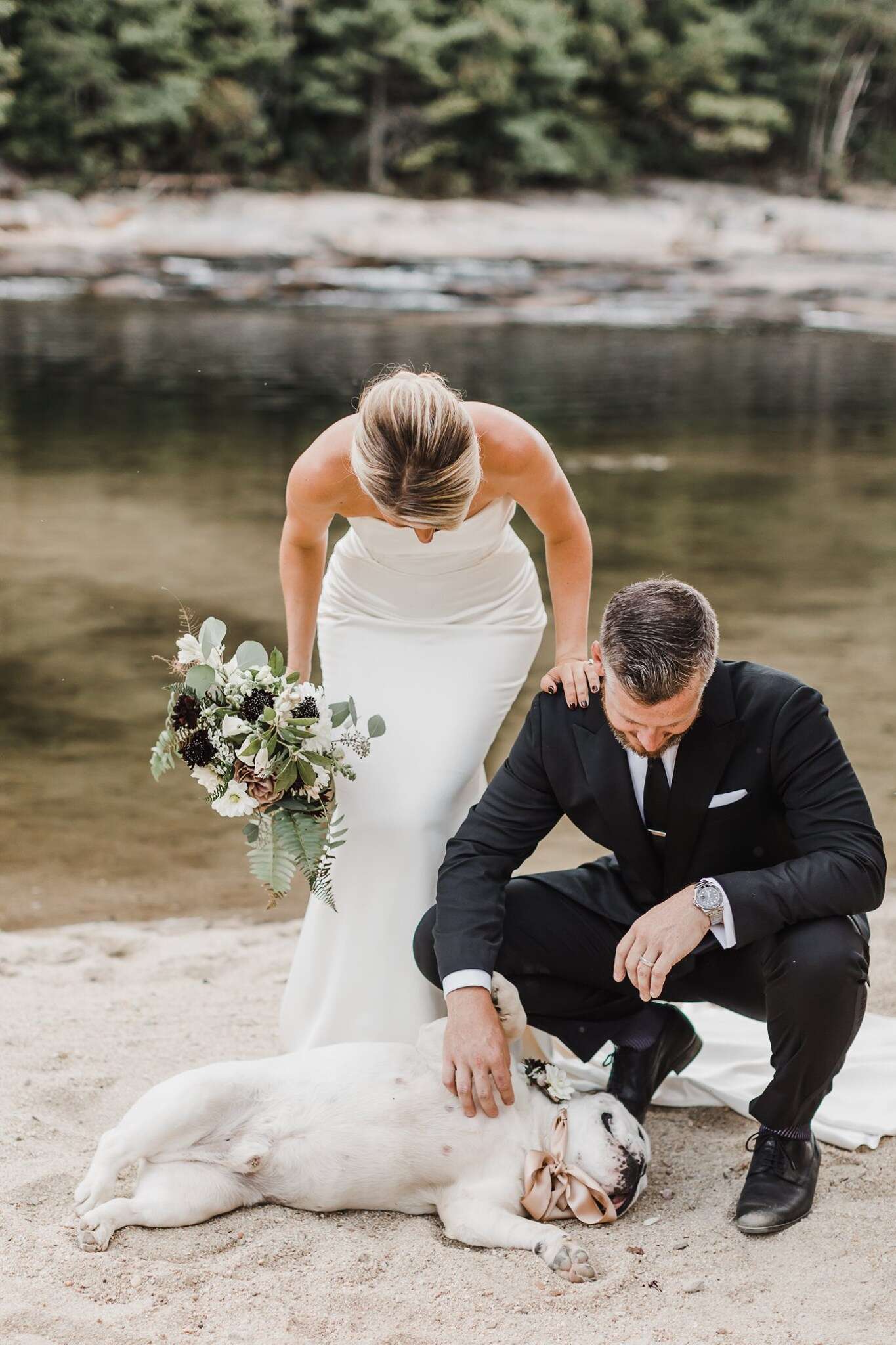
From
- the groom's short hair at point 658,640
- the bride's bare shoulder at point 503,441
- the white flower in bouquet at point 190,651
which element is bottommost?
the white flower in bouquet at point 190,651

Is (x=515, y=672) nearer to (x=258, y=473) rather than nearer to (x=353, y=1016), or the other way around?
(x=353, y=1016)

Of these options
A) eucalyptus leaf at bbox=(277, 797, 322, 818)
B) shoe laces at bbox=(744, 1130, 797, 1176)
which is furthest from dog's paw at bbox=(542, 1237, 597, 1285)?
eucalyptus leaf at bbox=(277, 797, 322, 818)

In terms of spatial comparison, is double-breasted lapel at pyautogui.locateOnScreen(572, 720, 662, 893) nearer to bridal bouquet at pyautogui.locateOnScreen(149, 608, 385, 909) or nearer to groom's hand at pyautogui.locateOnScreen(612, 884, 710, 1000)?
groom's hand at pyautogui.locateOnScreen(612, 884, 710, 1000)

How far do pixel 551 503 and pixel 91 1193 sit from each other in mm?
2179

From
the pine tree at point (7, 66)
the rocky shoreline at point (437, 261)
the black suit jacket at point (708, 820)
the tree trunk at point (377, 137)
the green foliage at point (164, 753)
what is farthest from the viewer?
the tree trunk at point (377, 137)

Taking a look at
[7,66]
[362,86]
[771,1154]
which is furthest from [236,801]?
[362,86]

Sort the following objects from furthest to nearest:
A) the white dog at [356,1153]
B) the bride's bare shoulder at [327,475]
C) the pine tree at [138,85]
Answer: the pine tree at [138,85] < the bride's bare shoulder at [327,475] < the white dog at [356,1153]

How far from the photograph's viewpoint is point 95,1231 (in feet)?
8.86

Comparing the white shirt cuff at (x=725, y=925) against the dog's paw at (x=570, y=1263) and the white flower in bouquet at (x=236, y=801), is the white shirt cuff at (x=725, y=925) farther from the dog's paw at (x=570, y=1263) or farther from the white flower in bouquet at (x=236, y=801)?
the white flower in bouquet at (x=236, y=801)

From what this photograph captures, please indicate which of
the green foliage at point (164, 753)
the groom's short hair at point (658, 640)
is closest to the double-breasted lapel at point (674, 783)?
the groom's short hair at point (658, 640)

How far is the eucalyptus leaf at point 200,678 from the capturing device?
3.15 meters

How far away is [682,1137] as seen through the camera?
3406mm

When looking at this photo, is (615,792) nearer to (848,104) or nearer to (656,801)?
(656,801)

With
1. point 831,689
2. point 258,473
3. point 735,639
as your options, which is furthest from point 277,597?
point 258,473
